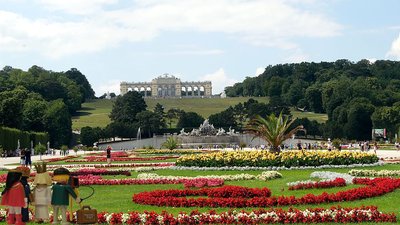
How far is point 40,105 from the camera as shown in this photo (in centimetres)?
8262

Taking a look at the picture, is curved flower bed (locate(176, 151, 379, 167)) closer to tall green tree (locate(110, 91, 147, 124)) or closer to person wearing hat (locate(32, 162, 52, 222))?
person wearing hat (locate(32, 162, 52, 222))

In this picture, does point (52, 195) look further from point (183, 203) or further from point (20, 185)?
point (183, 203)

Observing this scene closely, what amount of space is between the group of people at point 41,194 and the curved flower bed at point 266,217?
1.27m

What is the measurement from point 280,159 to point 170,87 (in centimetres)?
15533

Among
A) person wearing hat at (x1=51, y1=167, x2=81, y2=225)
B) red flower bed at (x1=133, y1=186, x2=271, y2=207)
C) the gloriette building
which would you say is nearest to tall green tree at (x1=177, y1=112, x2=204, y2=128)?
the gloriette building

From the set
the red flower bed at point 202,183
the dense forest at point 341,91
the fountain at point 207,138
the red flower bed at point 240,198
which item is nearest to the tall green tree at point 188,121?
the dense forest at point 341,91

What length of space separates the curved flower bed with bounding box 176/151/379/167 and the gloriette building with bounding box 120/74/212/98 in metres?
151

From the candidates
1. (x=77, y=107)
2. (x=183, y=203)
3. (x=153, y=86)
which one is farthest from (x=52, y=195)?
(x=153, y=86)

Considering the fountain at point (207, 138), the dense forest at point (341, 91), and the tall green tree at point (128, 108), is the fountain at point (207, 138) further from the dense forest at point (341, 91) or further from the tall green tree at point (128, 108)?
the tall green tree at point (128, 108)

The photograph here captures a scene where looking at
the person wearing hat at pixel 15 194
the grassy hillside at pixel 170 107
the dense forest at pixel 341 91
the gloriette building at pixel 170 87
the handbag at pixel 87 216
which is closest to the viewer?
the handbag at pixel 87 216

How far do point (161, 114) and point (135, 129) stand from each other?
7.98 m

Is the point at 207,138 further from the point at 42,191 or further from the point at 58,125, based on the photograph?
the point at 42,191

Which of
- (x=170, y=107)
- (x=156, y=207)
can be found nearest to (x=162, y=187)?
(x=156, y=207)

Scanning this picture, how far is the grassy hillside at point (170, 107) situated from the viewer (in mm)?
111450
